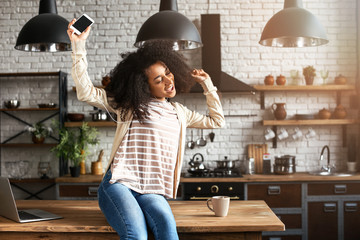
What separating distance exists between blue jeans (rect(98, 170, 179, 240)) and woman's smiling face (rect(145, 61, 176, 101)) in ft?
2.07

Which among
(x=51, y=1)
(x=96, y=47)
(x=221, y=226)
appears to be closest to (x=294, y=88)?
(x=96, y=47)

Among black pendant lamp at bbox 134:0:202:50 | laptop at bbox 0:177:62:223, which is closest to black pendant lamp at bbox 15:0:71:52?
black pendant lamp at bbox 134:0:202:50

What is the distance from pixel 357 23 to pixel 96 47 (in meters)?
3.16

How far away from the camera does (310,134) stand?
511 cm

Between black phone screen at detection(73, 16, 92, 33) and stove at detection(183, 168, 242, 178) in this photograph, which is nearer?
black phone screen at detection(73, 16, 92, 33)

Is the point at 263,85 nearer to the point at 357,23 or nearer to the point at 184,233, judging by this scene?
the point at 357,23

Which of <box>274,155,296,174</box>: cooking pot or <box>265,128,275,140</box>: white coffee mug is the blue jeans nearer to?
<box>274,155,296,174</box>: cooking pot

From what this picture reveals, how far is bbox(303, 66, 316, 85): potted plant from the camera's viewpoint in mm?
5012

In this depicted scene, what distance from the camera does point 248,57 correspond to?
5.26 m

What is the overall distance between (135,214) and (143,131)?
1.78 ft

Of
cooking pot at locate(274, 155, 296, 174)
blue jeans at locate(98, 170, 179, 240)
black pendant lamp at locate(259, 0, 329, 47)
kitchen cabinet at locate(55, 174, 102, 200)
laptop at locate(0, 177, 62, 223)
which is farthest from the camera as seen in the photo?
cooking pot at locate(274, 155, 296, 174)

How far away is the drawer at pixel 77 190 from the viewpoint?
15.3 ft

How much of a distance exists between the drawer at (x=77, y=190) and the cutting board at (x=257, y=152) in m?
1.83

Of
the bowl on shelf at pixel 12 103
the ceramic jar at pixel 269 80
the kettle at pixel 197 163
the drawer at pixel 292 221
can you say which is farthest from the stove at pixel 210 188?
the bowl on shelf at pixel 12 103
